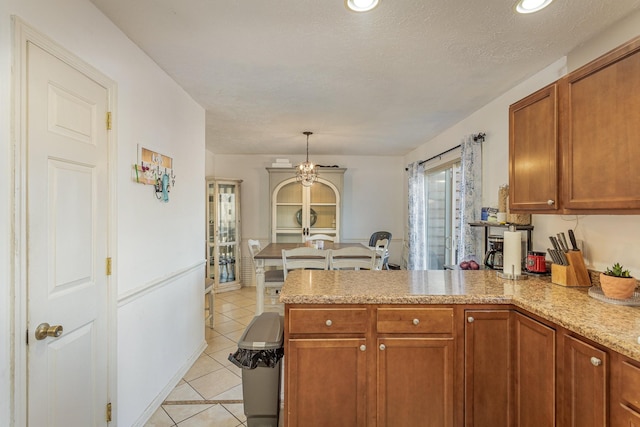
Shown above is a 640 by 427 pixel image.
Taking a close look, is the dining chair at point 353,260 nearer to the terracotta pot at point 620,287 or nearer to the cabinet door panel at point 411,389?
the cabinet door panel at point 411,389

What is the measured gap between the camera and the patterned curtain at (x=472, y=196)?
3.07 meters

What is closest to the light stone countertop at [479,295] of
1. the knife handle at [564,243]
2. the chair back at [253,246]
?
the knife handle at [564,243]

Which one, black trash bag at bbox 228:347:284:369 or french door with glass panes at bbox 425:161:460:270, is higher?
french door with glass panes at bbox 425:161:460:270

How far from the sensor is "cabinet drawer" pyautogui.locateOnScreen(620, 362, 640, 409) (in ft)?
3.42

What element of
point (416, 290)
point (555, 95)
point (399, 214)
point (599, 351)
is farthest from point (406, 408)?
point (399, 214)

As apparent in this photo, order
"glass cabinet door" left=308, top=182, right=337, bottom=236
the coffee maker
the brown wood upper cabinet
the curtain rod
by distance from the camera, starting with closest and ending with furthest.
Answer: the brown wood upper cabinet < the coffee maker < the curtain rod < "glass cabinet door" left=308, top=182, right=337, bottom=236

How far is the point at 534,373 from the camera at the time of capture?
1479 millimetres

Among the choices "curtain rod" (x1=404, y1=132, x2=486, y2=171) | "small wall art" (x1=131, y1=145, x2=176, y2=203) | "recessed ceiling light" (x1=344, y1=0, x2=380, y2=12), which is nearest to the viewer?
"recessed ceiling light" (x1=344, y1=0, x2=380, y2=12)

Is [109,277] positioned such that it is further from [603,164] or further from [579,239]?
[579,239]

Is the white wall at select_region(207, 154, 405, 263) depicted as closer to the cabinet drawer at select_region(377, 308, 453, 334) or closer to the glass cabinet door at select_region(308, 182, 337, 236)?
the glass cabinet door at select_region(308, 182, 337, 236)

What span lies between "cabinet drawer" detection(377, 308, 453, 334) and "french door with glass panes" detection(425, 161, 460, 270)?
2417mm

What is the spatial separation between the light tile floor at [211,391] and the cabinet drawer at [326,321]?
1007 mm

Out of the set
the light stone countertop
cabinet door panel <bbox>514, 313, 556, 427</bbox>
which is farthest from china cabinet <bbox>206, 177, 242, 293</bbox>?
cabinet door panel <bbox>514, 313, 556, 427</bbox>

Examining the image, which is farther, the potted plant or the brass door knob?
the potted plant
